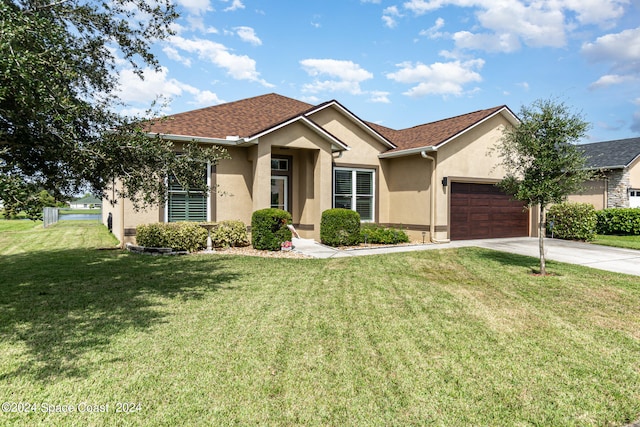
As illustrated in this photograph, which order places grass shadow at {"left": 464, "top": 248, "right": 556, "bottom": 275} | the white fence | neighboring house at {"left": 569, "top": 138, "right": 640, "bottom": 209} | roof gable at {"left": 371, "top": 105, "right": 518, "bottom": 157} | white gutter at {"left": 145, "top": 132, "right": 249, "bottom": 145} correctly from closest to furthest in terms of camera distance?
grass shadow at {"left": 464, "top": 248, "right": 556, "bottom": 275}
white gutter at {"left": 145, "top": 132, "right": 249, "bottom": 145}
roof gable at {"left": 371, "top": 105, "right": 518, "bottom": 157}
neighboring house at {"left": 569, "top": 138, "right": 640, "bottom": 209}
the white fence

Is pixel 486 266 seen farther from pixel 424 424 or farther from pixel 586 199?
pixel 586 199

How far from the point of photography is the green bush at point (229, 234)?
12334 mm

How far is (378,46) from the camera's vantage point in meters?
14.8

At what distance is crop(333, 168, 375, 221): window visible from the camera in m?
14.8

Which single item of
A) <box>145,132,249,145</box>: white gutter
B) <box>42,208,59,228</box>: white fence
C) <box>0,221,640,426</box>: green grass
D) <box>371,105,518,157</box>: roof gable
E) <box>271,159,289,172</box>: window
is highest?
<box>371,105,518,157</box>: roof gable

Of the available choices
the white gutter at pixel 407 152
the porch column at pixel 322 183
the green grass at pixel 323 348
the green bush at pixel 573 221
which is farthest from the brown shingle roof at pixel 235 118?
the green bush at pixel 573 221

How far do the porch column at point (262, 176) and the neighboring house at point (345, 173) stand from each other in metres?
0.03

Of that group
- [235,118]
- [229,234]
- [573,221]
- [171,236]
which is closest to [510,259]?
[573,221]

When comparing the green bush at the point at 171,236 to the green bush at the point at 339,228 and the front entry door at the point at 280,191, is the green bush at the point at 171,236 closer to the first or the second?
the front entry door at the point at 280,191

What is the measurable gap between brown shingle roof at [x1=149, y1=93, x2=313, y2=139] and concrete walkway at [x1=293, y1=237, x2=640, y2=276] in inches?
187

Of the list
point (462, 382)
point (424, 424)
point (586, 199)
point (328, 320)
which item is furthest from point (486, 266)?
point (586, 199)

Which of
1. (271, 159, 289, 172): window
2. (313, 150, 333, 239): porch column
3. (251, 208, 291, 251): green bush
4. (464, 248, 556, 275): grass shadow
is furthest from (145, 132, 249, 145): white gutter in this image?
(464, 248, 556, 275): grass shadow

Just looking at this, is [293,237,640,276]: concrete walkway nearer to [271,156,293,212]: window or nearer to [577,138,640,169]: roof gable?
[271,156,293,212]: window

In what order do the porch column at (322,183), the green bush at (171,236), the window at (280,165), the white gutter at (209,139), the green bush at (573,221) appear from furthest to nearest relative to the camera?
the green bush at (573,221) → the window at (280,165) → the porch column at (322,183) → the white gutter at (209,139) → the green bush at (171,236)
